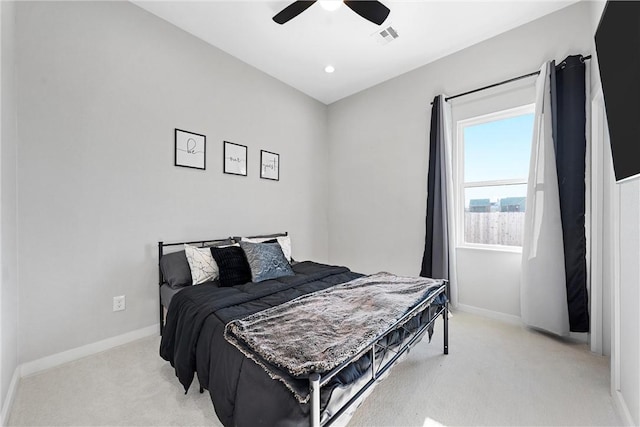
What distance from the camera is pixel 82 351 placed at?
2.17 m

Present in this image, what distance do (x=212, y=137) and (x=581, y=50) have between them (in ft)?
11.8

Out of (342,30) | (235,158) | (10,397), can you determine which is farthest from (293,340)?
(342,30)

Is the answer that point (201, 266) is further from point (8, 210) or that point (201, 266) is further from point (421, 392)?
point (421, 392)

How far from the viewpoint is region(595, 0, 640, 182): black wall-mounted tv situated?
97 centimetres

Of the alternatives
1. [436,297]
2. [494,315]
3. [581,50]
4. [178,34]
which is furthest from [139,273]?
[581,50]

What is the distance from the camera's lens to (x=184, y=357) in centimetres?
163

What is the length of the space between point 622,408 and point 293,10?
134 inches

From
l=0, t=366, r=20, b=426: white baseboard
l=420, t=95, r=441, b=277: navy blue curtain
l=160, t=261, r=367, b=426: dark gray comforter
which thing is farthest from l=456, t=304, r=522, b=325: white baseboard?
l=0, t=366, r=20, b=426: white baseboard

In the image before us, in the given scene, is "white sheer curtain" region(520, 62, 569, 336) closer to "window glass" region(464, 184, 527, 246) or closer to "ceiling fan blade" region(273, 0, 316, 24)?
"window glass" region(464, 184, 527, 246)

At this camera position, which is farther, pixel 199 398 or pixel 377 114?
pixel 377 114

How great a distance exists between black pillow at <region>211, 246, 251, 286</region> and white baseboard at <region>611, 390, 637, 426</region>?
2515 mm

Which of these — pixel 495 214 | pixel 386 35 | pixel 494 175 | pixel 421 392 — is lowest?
pixel 421 392

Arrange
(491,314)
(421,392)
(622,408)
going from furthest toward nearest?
1. (491,314)
2. (421,392)
3. (622,408)

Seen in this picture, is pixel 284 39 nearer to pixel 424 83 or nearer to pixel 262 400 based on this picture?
pixel 424 83
